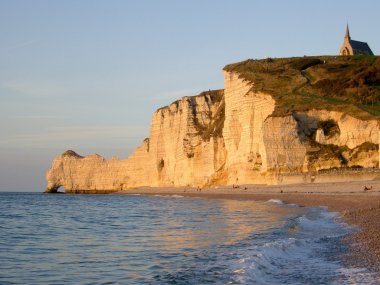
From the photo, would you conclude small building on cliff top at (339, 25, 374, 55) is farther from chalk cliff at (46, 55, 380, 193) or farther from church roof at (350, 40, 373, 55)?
chalk cliff at (46, 55, 380, 193)

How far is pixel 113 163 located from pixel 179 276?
7438 cm

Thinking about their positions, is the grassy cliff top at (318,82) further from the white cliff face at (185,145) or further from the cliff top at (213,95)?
the cliff top at (213,95)

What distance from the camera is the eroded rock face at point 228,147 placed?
41.9m

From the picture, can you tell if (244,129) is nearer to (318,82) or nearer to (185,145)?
(318,82)

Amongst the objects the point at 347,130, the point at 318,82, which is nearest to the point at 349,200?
the point at 347,130

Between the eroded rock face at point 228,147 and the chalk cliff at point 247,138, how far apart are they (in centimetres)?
8

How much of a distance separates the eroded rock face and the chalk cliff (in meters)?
0.08

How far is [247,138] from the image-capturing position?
1970 inches

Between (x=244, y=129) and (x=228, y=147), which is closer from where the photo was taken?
(x=244, y=129)

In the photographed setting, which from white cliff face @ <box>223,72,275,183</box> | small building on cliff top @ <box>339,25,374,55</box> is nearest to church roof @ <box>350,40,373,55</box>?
small building on cliff top @ <box>339,25,374,55</box>

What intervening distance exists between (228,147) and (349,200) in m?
29.2

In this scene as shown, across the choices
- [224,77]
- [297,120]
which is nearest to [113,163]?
[224,77]

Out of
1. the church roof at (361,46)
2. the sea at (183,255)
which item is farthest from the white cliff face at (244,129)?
the church roof at (361,46)

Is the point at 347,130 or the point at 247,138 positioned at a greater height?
the point at 247,138
